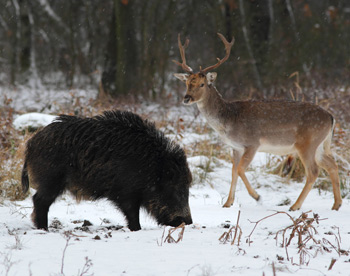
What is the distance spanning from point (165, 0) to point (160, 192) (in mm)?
24167

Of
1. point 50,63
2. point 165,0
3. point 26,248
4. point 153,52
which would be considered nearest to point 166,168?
point 26,248

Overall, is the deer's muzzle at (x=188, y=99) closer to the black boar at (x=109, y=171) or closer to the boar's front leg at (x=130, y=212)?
the black boar at (x=109, y=171)

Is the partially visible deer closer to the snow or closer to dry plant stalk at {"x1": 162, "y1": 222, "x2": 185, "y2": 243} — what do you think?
dry plant stalk at {"x1": 162, "y1": 222, "x2": 185, "y2": 243}

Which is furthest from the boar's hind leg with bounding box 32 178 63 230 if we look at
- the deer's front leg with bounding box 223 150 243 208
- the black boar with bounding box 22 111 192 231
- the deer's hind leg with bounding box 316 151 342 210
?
the deer's hind leg with bounding box 316 151 342 210

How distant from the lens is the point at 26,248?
3674mm

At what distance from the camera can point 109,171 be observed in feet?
16.2

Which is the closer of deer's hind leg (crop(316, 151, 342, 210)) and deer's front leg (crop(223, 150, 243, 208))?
deer's hind leg (crop(316, 151, 342, 210))

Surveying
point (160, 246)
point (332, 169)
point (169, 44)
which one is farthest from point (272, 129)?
point (169, 44)

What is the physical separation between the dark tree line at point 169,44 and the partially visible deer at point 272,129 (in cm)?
520

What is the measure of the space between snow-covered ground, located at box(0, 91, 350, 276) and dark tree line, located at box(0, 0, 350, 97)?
653 centimetres

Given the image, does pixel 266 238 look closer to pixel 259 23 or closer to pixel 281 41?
pixel 259 23

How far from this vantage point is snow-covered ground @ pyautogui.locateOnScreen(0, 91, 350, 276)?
10.3ft

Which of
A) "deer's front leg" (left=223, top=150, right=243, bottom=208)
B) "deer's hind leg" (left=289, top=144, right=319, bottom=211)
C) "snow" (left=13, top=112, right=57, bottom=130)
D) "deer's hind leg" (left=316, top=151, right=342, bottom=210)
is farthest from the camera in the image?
"snow" (left=13, top=112, right=57, bottom=130)

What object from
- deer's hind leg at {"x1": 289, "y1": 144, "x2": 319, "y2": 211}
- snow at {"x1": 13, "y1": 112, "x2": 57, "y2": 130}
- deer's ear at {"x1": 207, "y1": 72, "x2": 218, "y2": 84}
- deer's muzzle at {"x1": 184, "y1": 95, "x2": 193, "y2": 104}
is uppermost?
deer's ear at {"x1": 207, "y1": 72, "x2": 218, "y2": 84}
